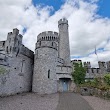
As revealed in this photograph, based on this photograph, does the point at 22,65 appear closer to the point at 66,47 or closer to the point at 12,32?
the point at 12,32

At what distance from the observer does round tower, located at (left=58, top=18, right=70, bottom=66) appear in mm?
30644

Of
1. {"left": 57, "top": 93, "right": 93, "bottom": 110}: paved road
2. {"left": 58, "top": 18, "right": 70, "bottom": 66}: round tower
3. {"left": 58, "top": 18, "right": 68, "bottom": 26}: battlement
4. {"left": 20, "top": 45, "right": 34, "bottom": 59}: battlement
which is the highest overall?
{"left": 58, "top": 18, "right": 68, "bottom": 26}: battlement

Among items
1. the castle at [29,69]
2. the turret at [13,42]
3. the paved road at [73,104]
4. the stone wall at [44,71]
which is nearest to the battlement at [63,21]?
the castle at [29,69]

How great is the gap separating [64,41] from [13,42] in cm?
1757

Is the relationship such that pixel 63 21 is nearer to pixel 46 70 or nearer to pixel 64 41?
pixel 64 41

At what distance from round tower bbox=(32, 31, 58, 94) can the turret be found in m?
3.96

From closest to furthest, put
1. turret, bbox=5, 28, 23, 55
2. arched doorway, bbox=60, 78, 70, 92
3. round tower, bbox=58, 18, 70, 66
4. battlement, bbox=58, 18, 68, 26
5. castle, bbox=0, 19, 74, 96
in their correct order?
castle, bbox=0, 19, 74, 96 < turret, bbox=5, 28, 23, 55 < arched doorway, bbox=60, 78, 70, 92 < round tower, bbox=58, 18, 70, 66 < battlement, bbox=58, 18, 68, 26

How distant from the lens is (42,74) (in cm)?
1886

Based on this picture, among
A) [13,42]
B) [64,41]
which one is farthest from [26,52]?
[64,41]

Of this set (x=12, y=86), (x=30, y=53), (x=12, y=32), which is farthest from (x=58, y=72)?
(x=12, y=32)

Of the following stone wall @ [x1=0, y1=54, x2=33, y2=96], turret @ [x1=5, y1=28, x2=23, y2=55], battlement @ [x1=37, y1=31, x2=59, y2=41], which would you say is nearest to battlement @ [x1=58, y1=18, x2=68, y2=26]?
battlement @ [x1=37, y1=31, x2=59, y2=41]

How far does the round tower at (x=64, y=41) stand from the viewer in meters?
30.6

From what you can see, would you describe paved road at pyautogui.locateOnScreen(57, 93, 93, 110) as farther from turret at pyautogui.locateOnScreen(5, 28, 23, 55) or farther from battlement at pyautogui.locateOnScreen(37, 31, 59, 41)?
battlement at pyautogui.locateOnScreen(37, 31, 59, 41)

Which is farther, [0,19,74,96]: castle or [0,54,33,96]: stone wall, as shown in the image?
[0,19,74,96]: castle
